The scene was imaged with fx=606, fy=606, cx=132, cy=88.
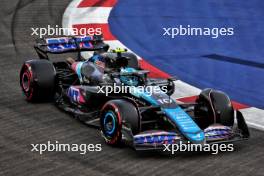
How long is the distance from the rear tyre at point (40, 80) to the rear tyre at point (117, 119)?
91.3 inches

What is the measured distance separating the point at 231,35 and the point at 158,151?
27.8ft

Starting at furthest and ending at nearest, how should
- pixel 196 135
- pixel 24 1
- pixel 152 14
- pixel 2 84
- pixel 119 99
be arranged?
pixel 24 1 → pixel 152 14 → pixel 2 84 → pixel 119 99 → pixel 196 135

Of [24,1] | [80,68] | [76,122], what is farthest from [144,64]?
[24,1]

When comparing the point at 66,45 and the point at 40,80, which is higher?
the point at 66,45

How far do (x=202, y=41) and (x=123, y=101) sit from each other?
745cm

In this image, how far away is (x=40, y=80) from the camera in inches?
467

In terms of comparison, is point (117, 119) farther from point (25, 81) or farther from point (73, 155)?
point (25, 81)

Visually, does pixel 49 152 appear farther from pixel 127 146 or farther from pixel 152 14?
pixel 152 14

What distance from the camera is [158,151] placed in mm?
9484

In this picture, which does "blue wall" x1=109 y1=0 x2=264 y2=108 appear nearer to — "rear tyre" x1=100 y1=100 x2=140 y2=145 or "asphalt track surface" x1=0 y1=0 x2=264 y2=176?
"asphalt track surface" x1=0 y1=0 x2=264 y2=176

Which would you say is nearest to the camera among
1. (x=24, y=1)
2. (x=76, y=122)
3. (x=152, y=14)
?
(x=76, y=122)

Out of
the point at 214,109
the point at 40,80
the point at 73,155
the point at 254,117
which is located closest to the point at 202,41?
the point at 254,117

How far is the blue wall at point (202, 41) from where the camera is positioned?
13.9m

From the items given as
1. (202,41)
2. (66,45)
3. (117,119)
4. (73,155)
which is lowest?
(73,155)
